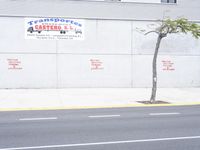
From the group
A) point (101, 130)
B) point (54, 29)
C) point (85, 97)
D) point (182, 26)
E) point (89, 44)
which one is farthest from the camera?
point (89, 44)

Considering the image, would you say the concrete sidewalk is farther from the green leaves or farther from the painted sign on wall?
the green leaves

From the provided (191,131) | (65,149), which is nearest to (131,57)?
(191,131)

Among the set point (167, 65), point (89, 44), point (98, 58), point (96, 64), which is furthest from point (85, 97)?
point (167, 65)

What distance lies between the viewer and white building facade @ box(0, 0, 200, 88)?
80.6ft

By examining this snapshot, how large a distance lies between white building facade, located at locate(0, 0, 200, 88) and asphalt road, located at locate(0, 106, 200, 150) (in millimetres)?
8969

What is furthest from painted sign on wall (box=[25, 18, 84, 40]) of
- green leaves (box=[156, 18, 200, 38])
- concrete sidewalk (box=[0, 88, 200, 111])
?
green leaves (box=[156, 18, 200, 38])

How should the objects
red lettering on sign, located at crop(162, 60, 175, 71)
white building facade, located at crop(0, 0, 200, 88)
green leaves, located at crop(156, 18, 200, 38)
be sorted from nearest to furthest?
green leaves, located at crop(156, 18, 200, 38) < white building facade, located at crop(0, 0, 200, 88) < red lettering on sign, located at crop(162, 60, 175, 71)

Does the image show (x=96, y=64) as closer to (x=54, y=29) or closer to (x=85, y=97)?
(x=54, y=29)

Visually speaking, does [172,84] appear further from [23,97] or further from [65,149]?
[65,149]

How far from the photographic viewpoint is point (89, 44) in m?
25.5

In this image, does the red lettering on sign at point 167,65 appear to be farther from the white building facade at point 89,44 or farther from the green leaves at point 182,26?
the green leaves at point 182,26

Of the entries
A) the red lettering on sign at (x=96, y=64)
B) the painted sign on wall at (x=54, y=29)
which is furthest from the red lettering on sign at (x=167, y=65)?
the painted sign on wall at (x=54, y=29)

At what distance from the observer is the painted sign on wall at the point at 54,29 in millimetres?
24719

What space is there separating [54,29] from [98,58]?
297 cm
